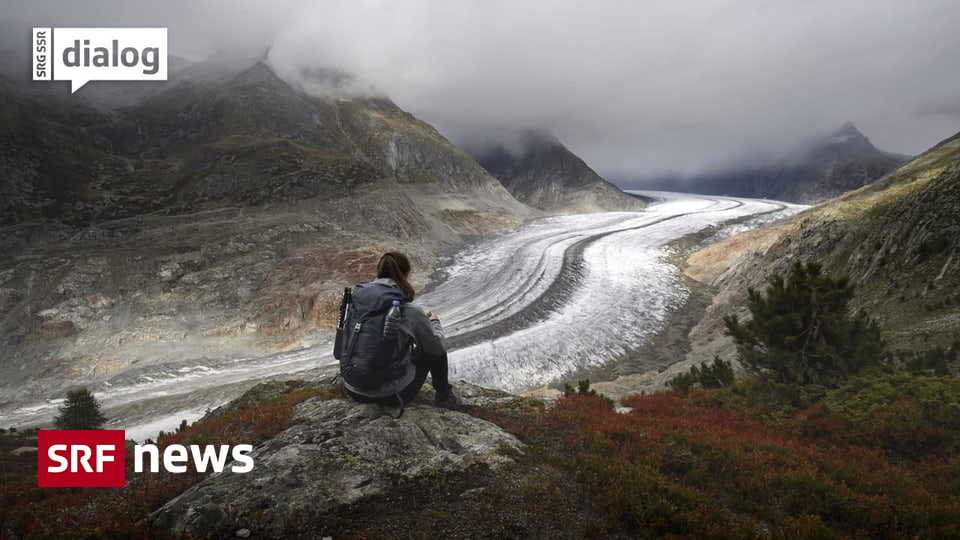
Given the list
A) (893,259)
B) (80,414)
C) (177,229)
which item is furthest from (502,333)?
(177,229)

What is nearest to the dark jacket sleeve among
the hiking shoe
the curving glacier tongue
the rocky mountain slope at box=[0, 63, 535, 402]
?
the hiking shoe

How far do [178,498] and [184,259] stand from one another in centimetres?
3299

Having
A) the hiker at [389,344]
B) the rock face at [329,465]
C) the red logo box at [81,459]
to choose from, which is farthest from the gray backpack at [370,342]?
the red logo box at [81,459]

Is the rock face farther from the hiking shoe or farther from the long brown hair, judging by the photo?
the long brown hair

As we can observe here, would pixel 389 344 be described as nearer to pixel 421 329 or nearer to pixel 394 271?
pixel 421 329

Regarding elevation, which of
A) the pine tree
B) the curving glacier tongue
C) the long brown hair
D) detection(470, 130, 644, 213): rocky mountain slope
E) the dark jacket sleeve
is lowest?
the pine tree

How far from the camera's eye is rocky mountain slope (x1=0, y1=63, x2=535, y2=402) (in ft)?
87.2

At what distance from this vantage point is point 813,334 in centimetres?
1023

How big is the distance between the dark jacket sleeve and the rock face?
131 centimetres

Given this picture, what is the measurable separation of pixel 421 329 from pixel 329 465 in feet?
→ 6.40

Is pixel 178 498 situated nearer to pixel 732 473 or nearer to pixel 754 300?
pixel 732 473

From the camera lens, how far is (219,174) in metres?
44.5

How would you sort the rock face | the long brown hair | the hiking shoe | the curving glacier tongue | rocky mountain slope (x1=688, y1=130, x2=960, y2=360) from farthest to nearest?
the curving glacier tongue < rocky mountain slope (x1=688, y1=130, x2=960, y2=360) < the hiking shoe < the long brown hair < the rock face

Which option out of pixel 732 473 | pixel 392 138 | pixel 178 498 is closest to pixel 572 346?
pixel 732 473
